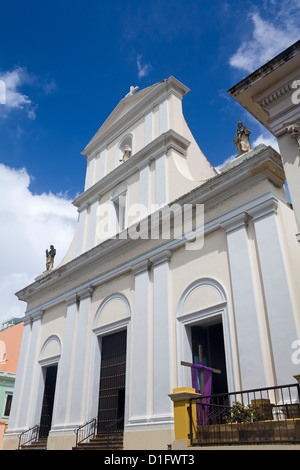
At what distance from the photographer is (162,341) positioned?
468 inches

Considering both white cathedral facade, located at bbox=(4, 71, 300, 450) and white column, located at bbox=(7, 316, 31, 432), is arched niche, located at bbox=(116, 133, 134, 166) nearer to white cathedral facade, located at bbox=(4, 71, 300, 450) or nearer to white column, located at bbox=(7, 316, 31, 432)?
white cathedral facade, located at bbox=(4, 71, 300, 450)

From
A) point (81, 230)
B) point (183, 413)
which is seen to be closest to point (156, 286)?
point (183, 413)

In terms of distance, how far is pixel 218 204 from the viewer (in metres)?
12.0

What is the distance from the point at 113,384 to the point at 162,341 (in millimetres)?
3032

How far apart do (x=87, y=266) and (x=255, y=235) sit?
794cm

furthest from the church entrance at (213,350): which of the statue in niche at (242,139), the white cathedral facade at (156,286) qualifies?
the statue in niche at (242,139)

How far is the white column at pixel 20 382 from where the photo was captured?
55.6ft

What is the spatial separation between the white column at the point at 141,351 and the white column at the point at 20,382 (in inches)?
289

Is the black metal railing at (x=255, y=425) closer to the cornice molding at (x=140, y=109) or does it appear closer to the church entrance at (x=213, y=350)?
the church entrance at (x=213, y=350)

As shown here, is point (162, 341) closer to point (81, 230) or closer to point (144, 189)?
point (144, 189)

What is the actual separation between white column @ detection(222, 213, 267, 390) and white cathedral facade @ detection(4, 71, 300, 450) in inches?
1.1

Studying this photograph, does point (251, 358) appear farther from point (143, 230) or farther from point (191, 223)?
point (143, 230)
